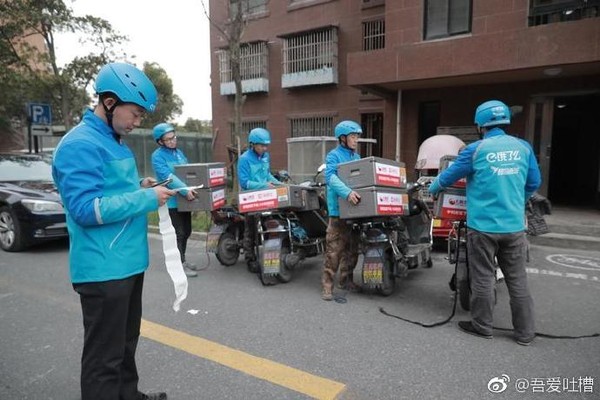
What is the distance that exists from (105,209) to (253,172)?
355 cm

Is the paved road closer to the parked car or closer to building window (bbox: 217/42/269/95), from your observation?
the parked car

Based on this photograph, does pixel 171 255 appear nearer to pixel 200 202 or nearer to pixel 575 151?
pixel 200 202

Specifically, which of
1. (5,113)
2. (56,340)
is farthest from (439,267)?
(5,113)

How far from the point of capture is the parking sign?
36.2 ft

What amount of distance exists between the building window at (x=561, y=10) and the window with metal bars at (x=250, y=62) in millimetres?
9263


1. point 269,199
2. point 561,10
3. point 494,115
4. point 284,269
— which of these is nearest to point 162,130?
point 269,199

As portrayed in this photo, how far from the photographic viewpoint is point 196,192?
5.38 meters

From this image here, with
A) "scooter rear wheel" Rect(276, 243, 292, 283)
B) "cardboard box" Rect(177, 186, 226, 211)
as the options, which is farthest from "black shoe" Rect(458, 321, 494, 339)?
"cardboard box" Rect(177, 186, 226, 211)

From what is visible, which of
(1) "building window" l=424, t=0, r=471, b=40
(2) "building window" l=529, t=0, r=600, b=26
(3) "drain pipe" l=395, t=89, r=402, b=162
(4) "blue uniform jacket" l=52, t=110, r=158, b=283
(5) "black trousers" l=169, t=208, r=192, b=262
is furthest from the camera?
(3) "drain pipe" l=395, t=89, r=402, b=162

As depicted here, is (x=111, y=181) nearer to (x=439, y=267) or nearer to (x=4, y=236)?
(x=439, y=267)

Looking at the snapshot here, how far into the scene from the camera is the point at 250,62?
1631 cm

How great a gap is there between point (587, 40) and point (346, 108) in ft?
24.1

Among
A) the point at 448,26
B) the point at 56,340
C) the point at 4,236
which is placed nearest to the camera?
the point at 56,340

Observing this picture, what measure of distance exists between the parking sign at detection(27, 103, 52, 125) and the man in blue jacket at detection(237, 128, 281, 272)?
822cm
